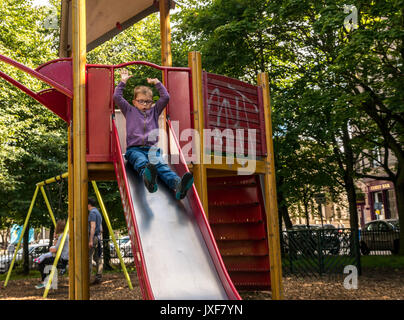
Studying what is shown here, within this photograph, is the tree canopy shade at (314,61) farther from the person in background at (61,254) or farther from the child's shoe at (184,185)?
the person in background at (61,254)

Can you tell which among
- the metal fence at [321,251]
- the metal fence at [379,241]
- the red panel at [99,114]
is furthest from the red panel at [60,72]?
the metal fence at [379,241]

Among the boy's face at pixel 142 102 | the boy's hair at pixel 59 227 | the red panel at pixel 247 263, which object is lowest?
the red panel at pixel 247 263

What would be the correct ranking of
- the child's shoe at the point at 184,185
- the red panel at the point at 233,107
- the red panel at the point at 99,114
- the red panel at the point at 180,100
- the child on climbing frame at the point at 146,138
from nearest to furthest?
the child's shoe at the point at 184,185
the child on climbing frame at the point at 146,138
the red panel at the point at 99,114
the red panel at the point at 180,100
the red panel at the point at 233,107

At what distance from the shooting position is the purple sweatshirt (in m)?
6.11

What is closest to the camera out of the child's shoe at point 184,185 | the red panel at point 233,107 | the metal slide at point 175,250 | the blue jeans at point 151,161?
the metal slide at point 175,250

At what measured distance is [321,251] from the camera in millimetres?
12906

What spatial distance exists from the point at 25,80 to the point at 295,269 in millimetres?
11065

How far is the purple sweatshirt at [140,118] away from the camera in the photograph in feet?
20.0

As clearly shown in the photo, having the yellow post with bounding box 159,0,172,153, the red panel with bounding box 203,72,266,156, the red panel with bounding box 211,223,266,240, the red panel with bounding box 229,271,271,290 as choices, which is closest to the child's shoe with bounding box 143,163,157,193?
the red panel with bounding box 203,72,266,156

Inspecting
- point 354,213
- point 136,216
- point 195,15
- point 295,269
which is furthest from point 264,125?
point 354,213

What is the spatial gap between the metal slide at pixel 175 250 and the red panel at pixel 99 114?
0.89 meters

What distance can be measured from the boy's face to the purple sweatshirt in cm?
14

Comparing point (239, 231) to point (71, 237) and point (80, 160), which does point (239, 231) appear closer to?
point (71, 237)

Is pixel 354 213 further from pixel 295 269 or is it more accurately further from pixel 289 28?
pixel 289 28
